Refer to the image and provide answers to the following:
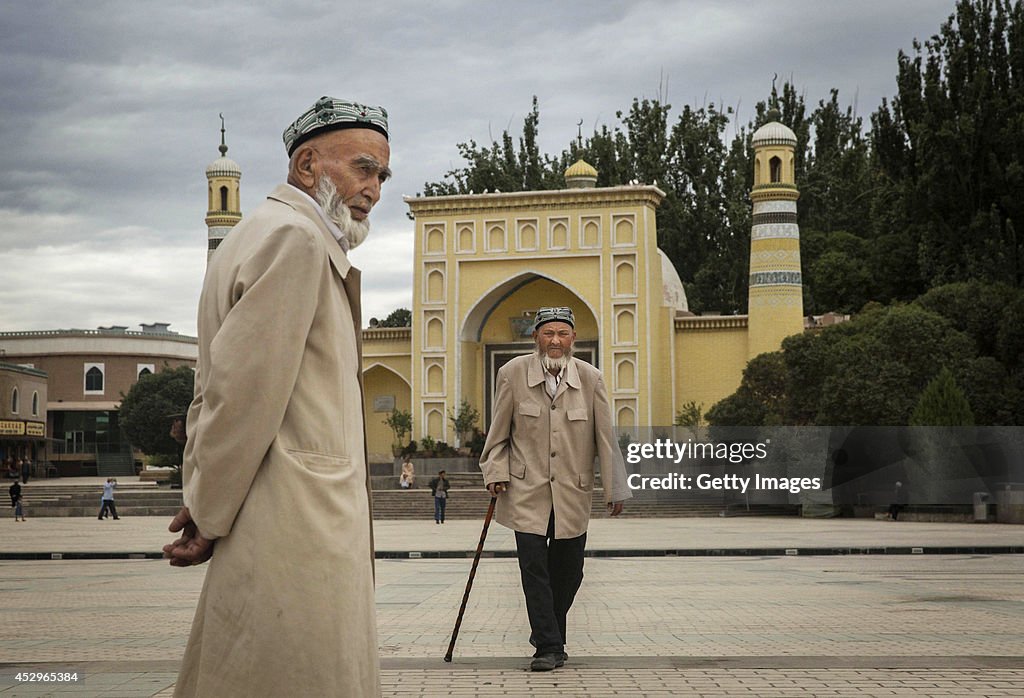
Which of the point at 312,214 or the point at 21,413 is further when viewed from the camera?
the point at 21,413

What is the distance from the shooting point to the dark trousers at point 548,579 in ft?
20.1

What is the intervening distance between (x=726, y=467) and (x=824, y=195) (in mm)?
23831

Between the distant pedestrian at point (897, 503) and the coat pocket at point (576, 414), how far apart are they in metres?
21.3

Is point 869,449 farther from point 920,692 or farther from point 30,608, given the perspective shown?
point 920,692

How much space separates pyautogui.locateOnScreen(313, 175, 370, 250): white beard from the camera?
3225 millimetres

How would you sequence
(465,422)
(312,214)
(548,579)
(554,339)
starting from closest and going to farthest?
1. (312,214)
2. (548,579)
3. (554,339)
4. (465,422)

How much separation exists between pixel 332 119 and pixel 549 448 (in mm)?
3503

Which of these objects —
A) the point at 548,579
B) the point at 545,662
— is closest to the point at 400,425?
the point at 548,579

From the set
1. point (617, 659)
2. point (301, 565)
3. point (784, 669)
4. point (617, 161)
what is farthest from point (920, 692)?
point (617, 161)

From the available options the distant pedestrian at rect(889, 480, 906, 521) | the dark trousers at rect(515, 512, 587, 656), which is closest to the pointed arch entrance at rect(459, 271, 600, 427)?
the distant pedestrian at rect(889, 480, 906, 521)

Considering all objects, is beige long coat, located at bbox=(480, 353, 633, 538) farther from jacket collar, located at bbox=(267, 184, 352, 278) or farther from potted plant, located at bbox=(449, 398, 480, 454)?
potted plant, located at bbox=(449, 398, 480, 454)

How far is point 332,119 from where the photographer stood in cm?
327

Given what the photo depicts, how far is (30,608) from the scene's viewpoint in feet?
31.5

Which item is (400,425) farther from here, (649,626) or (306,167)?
(306,167)
